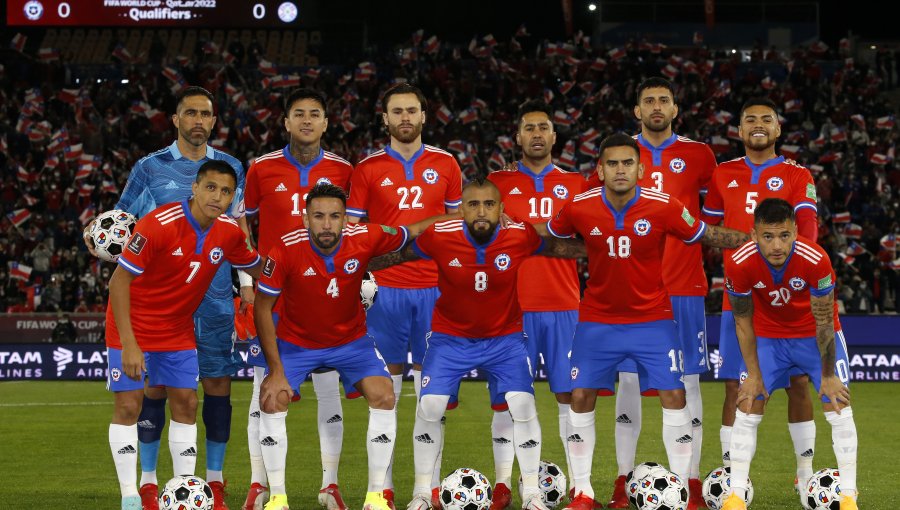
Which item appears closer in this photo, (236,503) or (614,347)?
(614,347)

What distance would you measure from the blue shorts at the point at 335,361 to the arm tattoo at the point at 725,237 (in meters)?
2.42

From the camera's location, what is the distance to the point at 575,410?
25.8 feet

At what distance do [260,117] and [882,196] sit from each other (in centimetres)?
1369

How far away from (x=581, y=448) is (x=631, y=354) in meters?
0.71

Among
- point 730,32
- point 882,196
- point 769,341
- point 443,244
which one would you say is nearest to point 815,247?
point 769,341

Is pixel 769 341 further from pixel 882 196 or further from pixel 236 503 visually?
pixel 882 196

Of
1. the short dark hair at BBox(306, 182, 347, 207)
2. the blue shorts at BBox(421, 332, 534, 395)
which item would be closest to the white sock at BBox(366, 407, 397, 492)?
the blue shorts at BBox(421, 332, 534, 395)

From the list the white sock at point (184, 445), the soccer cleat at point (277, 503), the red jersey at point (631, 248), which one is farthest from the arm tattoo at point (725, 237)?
the white sock at point (184, 445)

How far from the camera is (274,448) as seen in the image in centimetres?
757

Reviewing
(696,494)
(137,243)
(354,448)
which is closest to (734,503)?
(696,494)

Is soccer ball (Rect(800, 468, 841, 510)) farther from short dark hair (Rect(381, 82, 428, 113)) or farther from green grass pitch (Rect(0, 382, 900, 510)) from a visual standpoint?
short dark hair (Rect(381, 82, 428, 113))

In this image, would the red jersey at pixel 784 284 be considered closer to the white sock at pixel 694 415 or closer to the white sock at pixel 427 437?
the white sock at pixel 694 415

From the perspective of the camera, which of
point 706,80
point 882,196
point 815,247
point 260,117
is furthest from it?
point 706,80

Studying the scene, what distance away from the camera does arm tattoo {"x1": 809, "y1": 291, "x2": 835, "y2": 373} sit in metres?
7.47
